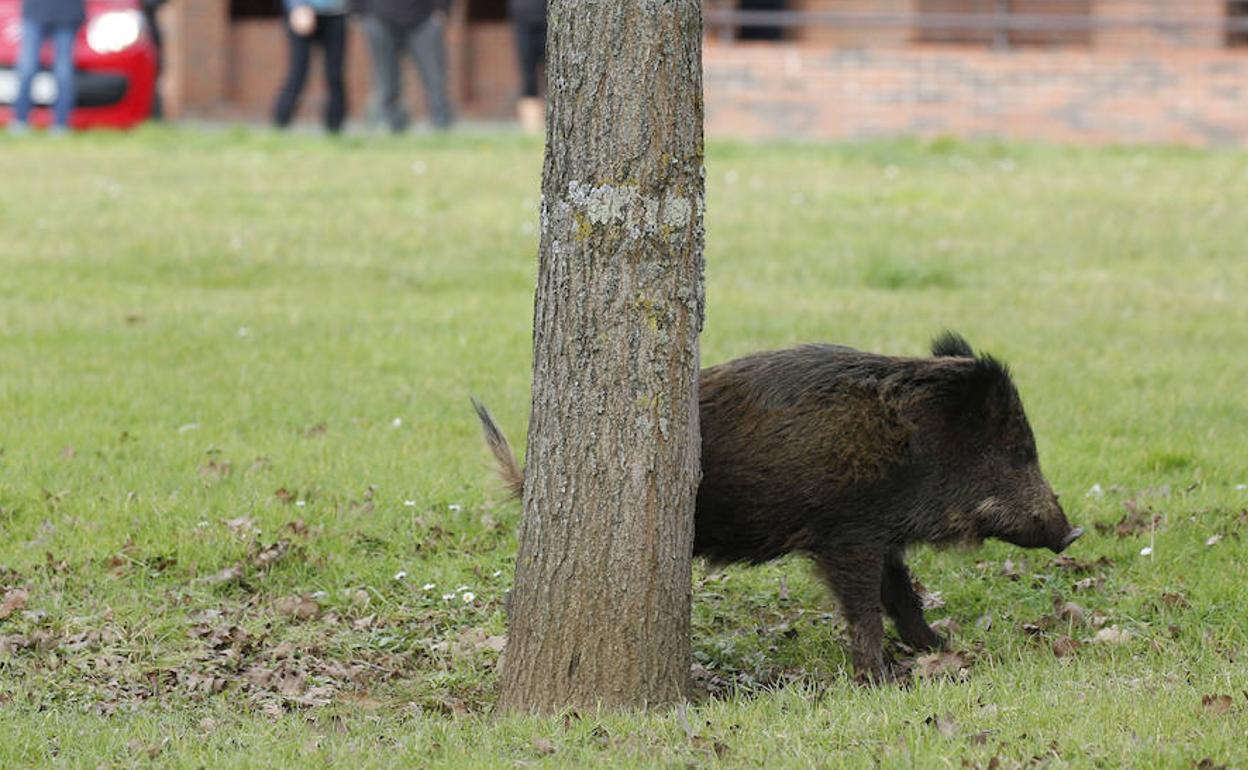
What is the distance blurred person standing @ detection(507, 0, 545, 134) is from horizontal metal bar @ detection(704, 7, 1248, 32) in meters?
2.38

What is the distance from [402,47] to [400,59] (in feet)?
1.17

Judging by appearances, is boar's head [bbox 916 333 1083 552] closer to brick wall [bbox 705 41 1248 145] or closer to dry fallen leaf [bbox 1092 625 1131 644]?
dry fallen leaf [bbox 1092 625 1131 644]

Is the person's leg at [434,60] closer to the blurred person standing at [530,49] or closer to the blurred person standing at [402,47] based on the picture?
the blurred person standing at [402,47]

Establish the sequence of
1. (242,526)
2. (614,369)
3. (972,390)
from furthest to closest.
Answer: (242,526) → (972,390) → (614,369)

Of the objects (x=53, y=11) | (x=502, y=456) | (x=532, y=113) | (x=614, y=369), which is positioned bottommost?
(x=502, y=456)

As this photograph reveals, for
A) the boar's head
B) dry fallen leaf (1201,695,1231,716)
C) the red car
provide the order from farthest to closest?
1. the red car
2. the boar's head
3. dry fallen leaf (1201,695,1231,716)

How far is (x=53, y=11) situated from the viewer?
18672mm

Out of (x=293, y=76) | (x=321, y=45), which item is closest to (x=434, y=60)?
(x=321, y=45)

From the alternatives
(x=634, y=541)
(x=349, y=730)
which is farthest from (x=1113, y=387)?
(x=349, y=730)

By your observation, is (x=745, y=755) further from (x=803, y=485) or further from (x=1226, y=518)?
(x=1226, y=518)

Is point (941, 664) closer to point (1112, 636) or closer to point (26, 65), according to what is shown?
point (1112, 636)

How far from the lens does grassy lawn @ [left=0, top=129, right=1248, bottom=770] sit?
5844 mm

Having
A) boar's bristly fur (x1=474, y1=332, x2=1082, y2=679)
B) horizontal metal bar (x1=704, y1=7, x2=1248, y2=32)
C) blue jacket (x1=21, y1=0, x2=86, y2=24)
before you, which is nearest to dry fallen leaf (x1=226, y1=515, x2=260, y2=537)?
boar's bristly fur (x1=474, y1=332, x2=1082, y2=679)

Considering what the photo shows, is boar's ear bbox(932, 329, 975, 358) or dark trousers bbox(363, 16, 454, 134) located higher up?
dark trousers bbox(363, 16, 454, 134)
